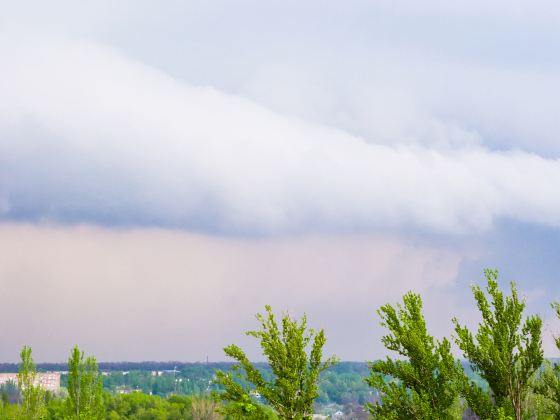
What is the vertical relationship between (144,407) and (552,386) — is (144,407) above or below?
below

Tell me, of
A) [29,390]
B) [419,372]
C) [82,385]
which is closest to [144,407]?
[29,390]

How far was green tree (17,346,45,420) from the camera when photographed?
56525 millimetres

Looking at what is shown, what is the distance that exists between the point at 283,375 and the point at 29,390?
115 feet

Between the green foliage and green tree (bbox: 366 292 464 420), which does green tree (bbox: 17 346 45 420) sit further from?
the green foliage

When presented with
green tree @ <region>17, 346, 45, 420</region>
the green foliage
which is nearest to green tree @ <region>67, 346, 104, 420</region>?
green tree @ <region>17, 346, 45, 420</region>

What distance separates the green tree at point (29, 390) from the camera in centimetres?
5653

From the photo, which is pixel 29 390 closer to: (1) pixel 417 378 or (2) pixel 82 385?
(2) pixel 82 385

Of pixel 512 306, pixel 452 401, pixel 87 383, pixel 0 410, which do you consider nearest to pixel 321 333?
pixel 452 401

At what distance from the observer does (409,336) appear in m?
30.4

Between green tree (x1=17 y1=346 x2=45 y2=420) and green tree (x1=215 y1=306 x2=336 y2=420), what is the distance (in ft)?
104

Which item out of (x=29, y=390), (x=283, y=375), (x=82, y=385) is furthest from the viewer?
(x=29, y=390)

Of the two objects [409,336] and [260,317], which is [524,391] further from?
[260,317]

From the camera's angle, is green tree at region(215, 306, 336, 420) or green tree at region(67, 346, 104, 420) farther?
green tree at region(67, 346, 104, 420)

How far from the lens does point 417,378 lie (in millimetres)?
30141
